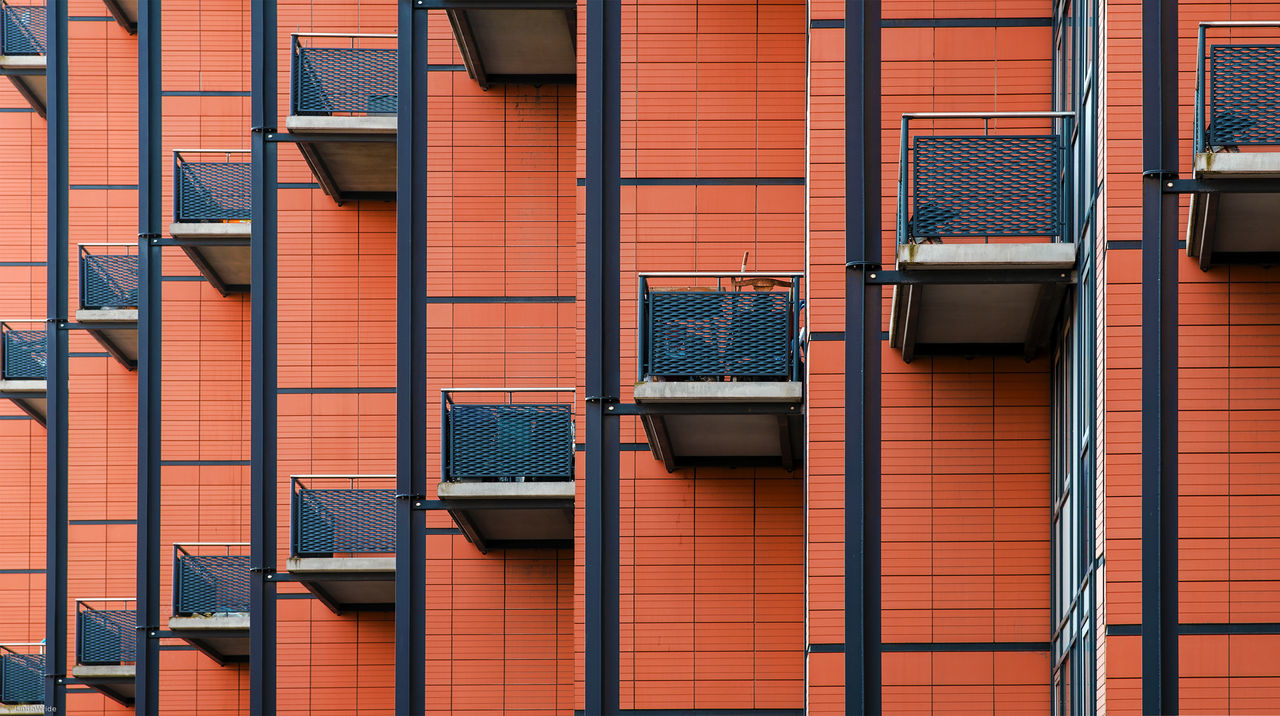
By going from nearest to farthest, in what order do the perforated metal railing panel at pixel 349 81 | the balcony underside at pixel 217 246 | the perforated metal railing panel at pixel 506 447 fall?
the perforated metal railing panel at pixel 506 447
the perforated metal railing panel at pixel 349 81
the balcony underside at pixel 217 246

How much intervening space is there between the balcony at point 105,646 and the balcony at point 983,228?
2021 centimetres

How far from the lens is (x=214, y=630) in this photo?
34.9 meters

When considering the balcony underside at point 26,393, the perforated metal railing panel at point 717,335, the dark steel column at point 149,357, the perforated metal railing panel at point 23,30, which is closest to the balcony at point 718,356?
the perforated metal railing panel at point 717,335

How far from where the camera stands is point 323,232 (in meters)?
33.7

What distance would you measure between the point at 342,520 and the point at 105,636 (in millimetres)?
8927

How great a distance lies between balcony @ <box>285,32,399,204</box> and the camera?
32062mm

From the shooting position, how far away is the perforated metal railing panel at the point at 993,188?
2222cm

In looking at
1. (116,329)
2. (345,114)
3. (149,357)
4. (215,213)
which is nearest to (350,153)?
(345,114)

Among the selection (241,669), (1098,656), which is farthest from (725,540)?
(241,669)

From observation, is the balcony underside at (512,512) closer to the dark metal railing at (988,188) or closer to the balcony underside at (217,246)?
the balcony underside at (217,246)

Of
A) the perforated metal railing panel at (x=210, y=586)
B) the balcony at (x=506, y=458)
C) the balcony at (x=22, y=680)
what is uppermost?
the balcony at (x=506, y=458)

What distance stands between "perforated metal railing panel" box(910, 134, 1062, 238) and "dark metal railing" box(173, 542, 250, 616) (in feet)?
53.7

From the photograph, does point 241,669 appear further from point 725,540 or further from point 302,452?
point 725,540

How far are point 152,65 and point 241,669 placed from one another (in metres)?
9.47
